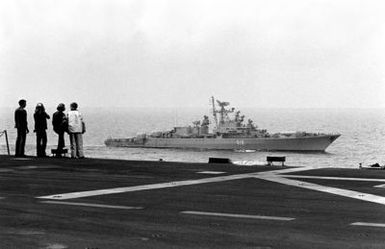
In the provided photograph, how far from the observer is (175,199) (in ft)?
33.4

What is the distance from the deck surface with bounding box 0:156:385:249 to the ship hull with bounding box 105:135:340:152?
101 metres

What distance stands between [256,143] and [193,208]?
108m

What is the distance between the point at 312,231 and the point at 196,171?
7.88 m

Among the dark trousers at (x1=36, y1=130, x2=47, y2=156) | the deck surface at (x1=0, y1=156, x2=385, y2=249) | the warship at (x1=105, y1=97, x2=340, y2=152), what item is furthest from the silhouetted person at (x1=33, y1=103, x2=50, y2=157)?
the warship at (x1=105, y1=97, x2=340, y2=152)

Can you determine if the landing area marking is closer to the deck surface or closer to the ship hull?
the deck surface

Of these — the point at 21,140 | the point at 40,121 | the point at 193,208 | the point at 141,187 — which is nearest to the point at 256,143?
the point at 21,140

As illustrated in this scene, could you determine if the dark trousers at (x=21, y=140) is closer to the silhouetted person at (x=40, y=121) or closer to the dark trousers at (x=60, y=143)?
the silhouetted person at (x=40, y=121)

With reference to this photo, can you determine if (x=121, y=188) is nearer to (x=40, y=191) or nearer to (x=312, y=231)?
(x=40, y=191)

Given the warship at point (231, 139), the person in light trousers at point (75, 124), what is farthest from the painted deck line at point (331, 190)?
the warship at point (231, 139)

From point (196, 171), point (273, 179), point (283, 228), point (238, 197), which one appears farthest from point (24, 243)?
point (196, 171)

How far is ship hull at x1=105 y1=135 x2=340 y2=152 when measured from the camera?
114875 mm

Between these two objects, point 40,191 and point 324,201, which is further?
point 40,191

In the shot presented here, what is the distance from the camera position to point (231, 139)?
385ft

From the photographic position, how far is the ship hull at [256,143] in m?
115
